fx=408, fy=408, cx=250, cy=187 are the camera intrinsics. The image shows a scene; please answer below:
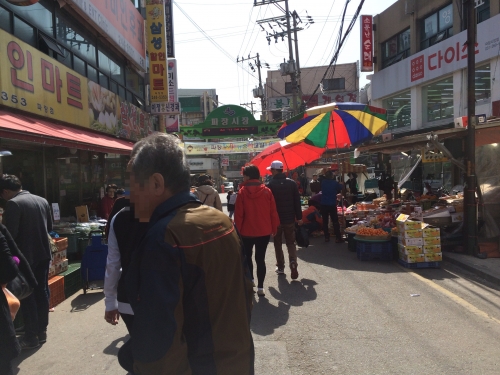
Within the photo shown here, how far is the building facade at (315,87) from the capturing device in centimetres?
4467

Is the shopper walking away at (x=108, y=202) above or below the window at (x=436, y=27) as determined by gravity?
below

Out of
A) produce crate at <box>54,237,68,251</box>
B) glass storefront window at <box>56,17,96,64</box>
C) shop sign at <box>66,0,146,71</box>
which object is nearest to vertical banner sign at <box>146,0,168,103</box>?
shop sign at <box>66,0,146,71</box>

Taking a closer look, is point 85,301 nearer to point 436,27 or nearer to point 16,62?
point 16,62

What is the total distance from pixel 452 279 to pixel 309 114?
4.67 metres

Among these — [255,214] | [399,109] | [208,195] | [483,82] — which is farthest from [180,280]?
[399,109]

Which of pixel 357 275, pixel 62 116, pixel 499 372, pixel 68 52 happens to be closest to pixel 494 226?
pixel 357 275

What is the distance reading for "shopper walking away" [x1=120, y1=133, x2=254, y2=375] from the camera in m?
1.50

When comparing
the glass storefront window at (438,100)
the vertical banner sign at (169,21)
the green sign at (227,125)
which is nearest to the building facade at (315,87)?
the green sign at (227,125)

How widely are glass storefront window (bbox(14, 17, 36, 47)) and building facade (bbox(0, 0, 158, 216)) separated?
0.02 m

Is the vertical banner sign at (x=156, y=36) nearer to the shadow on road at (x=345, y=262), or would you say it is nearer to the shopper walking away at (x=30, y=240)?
the shadow on road at (x=345, y=262)

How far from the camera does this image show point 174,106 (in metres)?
15.3

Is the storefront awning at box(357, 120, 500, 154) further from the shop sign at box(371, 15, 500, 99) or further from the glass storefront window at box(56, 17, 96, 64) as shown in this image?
the glass storefront window at box(56, 17, 96, 64)

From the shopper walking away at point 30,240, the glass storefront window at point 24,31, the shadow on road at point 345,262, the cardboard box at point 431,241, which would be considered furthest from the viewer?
the glass storefront window at point 24,31

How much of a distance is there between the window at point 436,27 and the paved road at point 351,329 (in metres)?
12.3
